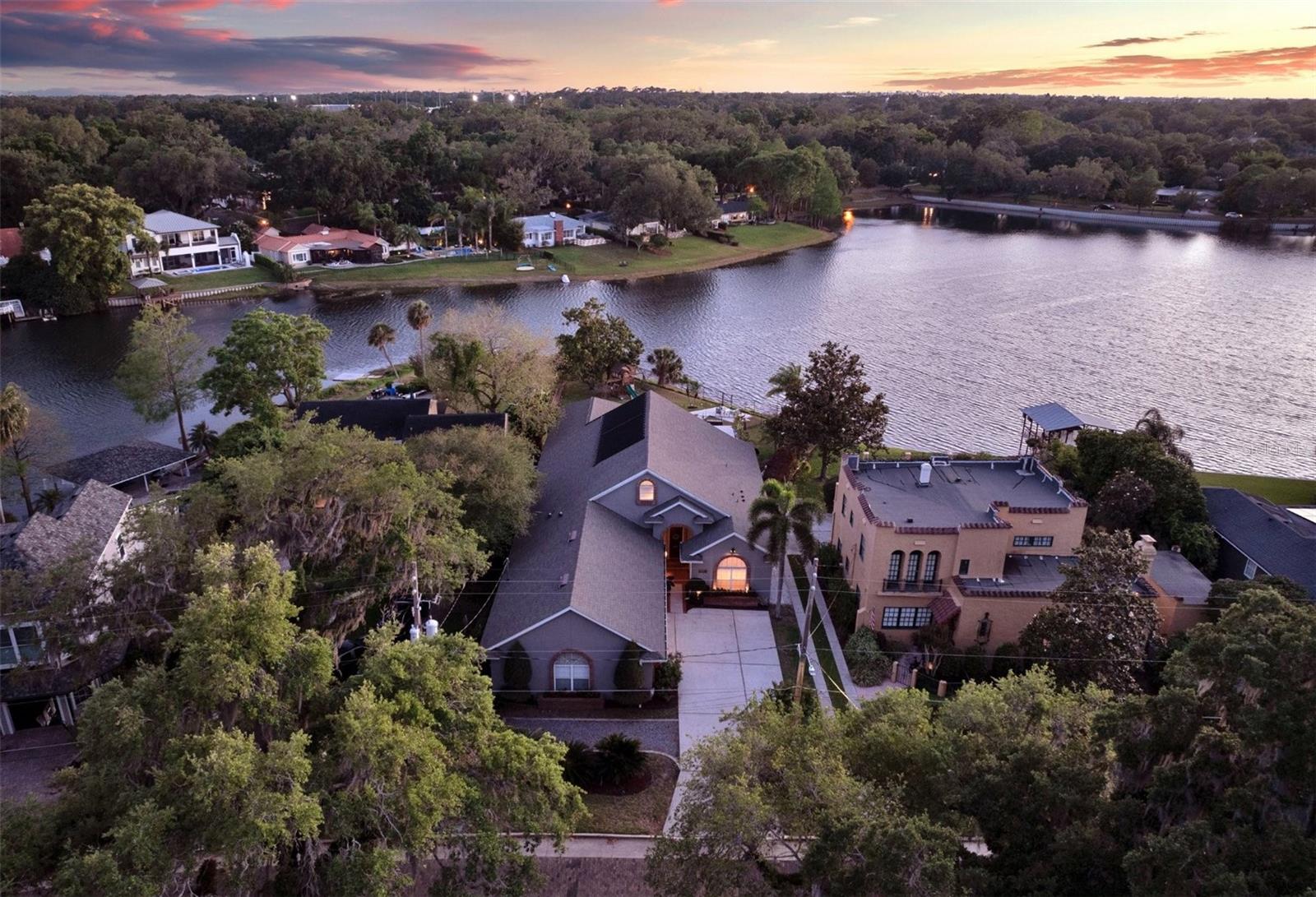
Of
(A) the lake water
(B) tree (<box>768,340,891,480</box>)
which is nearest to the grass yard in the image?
(B) tree (<box>768,340,891,480</box>)

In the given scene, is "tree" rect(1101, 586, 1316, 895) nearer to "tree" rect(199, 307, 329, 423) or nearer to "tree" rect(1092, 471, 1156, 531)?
"tree" rect(1092, 471, 1156, 531)

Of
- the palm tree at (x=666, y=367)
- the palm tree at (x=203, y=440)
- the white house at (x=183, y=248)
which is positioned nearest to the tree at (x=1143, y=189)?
the palm tree at (x=666, y=367)

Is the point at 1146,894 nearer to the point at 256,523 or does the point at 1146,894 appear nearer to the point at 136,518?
the point at 256,523

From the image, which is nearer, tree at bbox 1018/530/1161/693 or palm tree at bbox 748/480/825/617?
tree at bbox 1018/530/1161/693

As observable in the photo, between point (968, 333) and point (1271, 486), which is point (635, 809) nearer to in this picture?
point (1271, 486)

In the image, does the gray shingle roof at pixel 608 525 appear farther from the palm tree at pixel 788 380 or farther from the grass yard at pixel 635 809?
the grass yard at pixel 635 809
